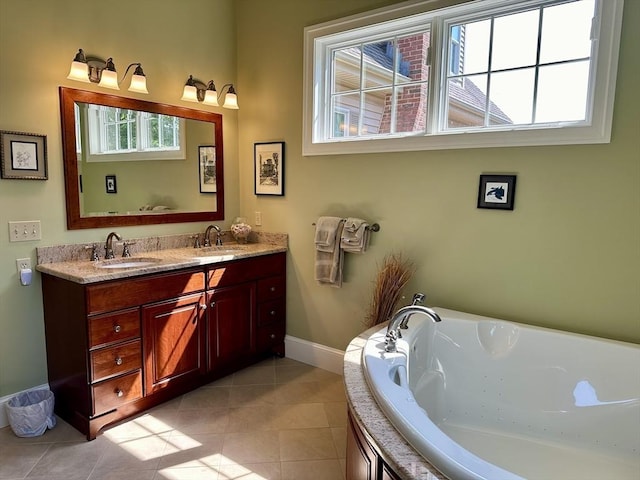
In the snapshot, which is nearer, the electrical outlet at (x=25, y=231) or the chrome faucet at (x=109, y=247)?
the electrical outlet at (x=25, y=231)

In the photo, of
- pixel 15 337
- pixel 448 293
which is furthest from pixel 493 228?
pixel 15 337

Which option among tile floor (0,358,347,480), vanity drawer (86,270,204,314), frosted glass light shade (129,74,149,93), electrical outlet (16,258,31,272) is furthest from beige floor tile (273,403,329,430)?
frosted glass light shade (129,74,149,93)

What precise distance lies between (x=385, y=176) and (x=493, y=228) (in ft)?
2.49

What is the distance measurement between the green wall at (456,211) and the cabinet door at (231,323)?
411 mm

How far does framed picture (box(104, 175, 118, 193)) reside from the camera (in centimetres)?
272

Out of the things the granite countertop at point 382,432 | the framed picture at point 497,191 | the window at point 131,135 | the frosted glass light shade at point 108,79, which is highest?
the frosted glass light shade at point 108,79

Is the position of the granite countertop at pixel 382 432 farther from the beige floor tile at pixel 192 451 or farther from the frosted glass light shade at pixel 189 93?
the frosted glass light shade at pixel 189 93

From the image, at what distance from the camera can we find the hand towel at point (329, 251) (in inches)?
115

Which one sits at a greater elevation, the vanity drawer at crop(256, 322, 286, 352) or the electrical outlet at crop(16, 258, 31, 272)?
the electrical outlet at crop(16, 258, 31, 272)

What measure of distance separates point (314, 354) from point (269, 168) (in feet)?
4.90

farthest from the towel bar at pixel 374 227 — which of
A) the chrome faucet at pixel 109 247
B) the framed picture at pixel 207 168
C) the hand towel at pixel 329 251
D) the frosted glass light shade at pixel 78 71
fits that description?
the frosted glass light shade at pixel 78 71

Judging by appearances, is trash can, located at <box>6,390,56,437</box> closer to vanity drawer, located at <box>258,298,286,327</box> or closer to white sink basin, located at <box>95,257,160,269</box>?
white sink basin, located at <box>95,257,160,269</box>

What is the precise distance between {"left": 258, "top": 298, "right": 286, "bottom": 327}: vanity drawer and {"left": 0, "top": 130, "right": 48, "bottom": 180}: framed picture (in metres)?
1.64

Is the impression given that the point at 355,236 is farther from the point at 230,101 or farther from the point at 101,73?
the point at 101,73
